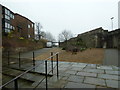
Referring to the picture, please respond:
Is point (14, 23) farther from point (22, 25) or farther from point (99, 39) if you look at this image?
point (99, 39)

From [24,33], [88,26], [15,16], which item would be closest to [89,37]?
[24,33]

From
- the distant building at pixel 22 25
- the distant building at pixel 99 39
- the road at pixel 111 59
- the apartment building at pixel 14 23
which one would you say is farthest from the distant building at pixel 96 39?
the distant building at pixel 22 25

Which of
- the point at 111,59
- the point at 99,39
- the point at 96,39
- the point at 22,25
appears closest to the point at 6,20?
the point at 22,25

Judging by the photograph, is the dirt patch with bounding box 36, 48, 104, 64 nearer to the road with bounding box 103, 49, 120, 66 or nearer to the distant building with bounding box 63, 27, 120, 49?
the road with bounding box 103, 49, 120, 66

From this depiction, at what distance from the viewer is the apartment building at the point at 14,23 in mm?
14852

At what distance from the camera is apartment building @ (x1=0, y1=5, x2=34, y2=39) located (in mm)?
14852

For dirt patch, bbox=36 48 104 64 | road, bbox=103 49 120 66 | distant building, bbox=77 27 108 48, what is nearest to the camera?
road, bbox=103 49 120 66

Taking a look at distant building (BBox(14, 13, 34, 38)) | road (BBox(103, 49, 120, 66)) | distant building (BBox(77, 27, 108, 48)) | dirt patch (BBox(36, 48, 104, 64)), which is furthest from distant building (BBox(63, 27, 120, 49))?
distant building (BBox(14, 13, 34, 38))

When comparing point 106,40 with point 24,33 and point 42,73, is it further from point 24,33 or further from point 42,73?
point 24,33

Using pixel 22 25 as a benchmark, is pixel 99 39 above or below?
below

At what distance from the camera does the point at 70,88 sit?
234 centimetres

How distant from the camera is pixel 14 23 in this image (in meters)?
18.0

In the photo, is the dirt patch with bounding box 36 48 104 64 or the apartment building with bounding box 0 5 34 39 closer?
the dirt patch with bounding box 36 48 104 64

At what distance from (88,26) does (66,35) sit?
46.4 ft
